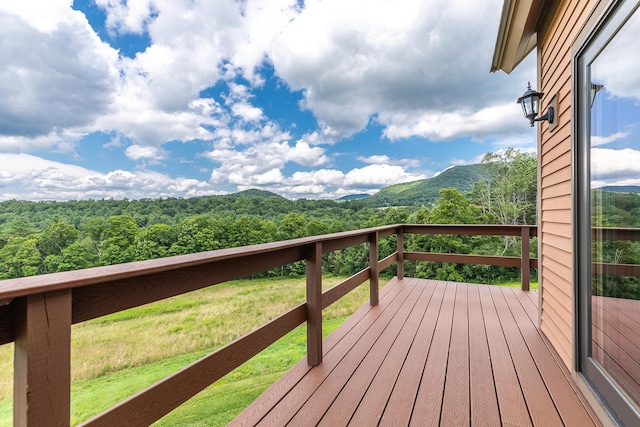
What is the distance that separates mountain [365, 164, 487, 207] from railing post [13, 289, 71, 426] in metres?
14.7

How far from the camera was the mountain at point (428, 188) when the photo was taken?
1471 cm

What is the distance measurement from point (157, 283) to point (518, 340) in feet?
8.97

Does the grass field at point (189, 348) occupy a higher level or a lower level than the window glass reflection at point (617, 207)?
lower

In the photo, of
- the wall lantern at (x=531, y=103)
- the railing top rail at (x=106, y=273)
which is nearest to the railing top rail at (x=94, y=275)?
the railing top rail at (x=106, y=273)

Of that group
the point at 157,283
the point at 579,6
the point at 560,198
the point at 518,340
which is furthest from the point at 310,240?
the point at 579,6

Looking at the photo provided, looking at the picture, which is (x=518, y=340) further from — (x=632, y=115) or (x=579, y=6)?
(x=579, y=6)

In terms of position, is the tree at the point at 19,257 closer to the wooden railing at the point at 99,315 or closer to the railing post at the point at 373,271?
the railing post at the point at 373,271

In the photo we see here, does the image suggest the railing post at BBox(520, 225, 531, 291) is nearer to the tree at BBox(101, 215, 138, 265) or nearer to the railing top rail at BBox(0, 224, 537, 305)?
the railing top rail at BBox(0, 224, 537, 305)

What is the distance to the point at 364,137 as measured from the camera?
89.6ft

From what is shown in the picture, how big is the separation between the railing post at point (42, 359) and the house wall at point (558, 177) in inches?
97.0

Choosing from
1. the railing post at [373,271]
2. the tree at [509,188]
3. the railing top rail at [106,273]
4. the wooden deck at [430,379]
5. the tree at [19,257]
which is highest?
the tree at [509,188]

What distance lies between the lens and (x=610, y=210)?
4.64 ft

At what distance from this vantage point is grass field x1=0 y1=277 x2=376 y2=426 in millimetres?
2730

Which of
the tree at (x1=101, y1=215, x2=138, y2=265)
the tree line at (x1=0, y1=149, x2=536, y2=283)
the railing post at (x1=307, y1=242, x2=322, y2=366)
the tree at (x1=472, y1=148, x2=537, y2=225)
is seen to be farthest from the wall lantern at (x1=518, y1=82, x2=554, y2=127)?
the tree at (x1=101, y1=215, x2=138, y2=265)
